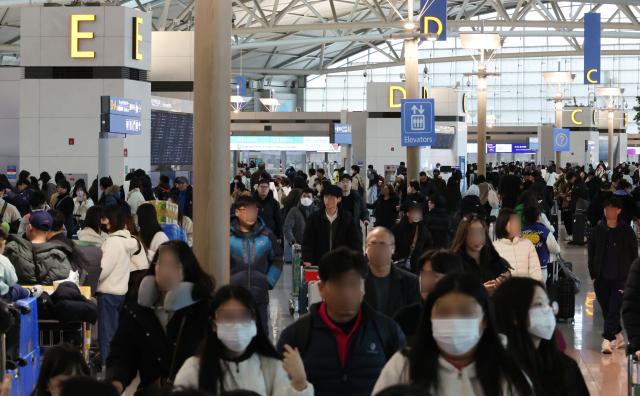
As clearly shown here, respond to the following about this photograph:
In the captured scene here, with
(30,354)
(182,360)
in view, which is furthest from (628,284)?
(30,354)

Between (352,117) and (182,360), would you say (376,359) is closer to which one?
(182,360)

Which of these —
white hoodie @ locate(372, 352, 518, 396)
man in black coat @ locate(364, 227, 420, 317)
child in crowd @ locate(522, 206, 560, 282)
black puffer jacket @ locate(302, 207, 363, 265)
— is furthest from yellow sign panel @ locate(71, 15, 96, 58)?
white hoodie @ locate(372, 352, 518, 396)

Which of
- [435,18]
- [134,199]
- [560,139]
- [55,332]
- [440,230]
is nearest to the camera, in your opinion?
[55,332]

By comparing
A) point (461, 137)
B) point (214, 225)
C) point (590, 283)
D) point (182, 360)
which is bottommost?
point (590, 283)

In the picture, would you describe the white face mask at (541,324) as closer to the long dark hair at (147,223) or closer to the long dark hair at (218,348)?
the long dark hair at (218,348)

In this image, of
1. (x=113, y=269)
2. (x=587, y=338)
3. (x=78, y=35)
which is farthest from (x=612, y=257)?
(x=78, y=35)

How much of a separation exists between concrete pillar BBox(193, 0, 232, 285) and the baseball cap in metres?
1.57

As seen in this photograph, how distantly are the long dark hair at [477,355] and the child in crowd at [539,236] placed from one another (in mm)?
5147

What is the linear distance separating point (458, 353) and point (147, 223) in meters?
4.84

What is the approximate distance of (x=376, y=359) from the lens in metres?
3.22

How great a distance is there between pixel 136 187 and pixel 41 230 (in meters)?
5.54

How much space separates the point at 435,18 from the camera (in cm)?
1706

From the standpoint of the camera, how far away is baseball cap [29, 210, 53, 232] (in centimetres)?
624

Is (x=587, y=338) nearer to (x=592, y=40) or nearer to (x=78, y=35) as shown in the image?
(x=78, y=35)
